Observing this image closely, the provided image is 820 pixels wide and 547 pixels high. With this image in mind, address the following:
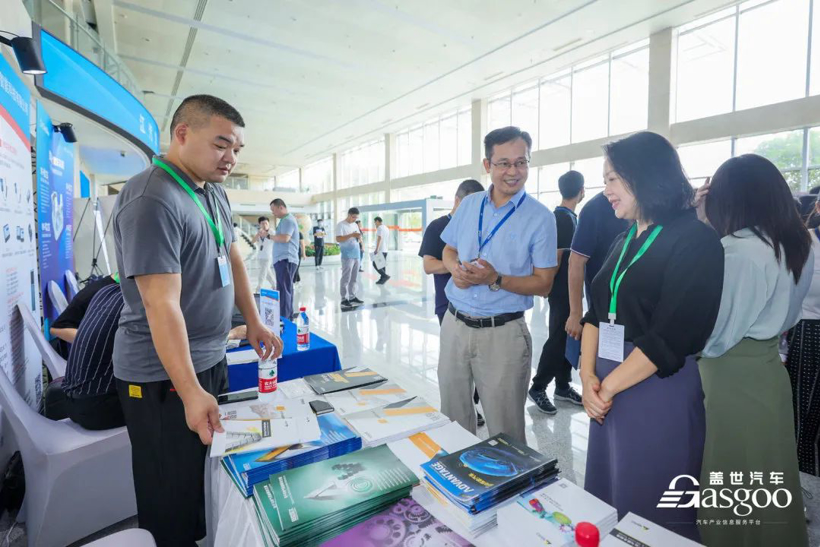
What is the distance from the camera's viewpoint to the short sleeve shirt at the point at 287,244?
5.16 m

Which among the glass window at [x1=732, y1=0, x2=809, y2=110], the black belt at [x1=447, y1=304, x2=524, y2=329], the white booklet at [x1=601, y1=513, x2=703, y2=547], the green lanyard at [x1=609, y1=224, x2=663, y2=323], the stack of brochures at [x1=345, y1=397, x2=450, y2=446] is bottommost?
the white booklet at [x1=601, y1=513, x2=703, y2=547]

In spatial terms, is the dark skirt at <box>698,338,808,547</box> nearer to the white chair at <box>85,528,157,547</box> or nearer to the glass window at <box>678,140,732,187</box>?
the white chair at <box>85,528,157,547</box>

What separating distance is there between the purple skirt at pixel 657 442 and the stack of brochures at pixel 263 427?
2.87 ft

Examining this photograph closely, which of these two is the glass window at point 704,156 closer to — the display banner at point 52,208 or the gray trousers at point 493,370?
the gray trousers at point 493,370

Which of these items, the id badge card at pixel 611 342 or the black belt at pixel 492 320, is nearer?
the id badge card at pixel 611 342

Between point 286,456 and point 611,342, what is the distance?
0.97 metres

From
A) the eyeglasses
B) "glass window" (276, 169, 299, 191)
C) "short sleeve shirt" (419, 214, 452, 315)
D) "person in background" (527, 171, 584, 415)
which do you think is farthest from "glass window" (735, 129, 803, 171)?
"glass window" (276, 169, 299, 191)

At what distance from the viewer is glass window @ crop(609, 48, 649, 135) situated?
8.93 meters

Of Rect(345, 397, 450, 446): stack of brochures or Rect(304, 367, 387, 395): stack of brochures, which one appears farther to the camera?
Rect(304, 367, 387, 395): stack of brochures

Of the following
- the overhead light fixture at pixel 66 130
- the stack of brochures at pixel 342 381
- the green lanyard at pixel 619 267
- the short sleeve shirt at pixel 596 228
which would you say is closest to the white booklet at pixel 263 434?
the stack of brochures at pixel 342 381

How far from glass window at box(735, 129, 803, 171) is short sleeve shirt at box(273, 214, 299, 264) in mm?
7806

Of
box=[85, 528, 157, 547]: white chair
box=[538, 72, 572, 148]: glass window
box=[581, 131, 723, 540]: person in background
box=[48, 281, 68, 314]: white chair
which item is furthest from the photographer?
box=[538, 72, 572, 148]: glass window

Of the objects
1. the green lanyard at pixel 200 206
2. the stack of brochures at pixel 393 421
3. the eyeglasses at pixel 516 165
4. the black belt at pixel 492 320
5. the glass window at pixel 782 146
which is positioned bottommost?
the stack of brochures at pixel 393 421

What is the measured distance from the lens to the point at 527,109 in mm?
12000
